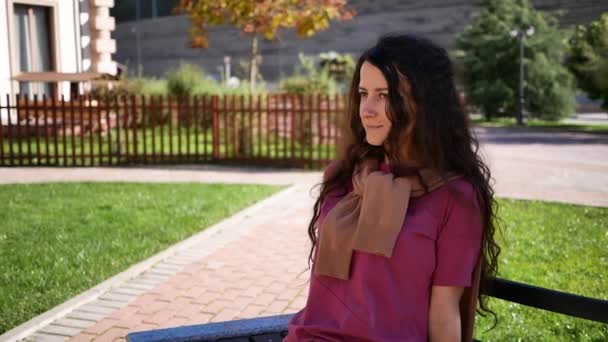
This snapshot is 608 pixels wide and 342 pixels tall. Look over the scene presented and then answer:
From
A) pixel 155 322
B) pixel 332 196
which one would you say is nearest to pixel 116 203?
pixel 155 322

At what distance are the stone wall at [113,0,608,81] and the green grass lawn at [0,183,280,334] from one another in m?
28.5

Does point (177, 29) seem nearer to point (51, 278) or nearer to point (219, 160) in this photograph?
point (219, 160)

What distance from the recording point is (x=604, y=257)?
5.39m

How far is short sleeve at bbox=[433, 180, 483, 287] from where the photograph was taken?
5.94ft

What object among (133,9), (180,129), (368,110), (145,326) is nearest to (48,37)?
(133,9)

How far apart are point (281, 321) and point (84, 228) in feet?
13.8

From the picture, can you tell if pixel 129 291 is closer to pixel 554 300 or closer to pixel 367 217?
pixel 367 217

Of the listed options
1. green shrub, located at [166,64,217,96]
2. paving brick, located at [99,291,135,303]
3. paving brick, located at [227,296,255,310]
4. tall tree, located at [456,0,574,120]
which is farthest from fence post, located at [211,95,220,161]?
tall tree, located at [456,0,574,120]

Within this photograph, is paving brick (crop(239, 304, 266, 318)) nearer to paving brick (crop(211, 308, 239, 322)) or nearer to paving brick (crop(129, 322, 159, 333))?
paving brick (crop(211, 308, 239, 322))

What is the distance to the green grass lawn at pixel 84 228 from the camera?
4566 millimetres

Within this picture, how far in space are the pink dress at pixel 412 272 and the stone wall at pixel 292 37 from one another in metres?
34.2

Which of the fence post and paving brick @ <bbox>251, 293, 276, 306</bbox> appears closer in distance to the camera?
paving brick @ <bbox>251, 293, 276, 306</bbox>

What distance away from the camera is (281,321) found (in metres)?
2.62

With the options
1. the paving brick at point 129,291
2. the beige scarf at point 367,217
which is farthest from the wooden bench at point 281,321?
the paving brick at point 129,291
